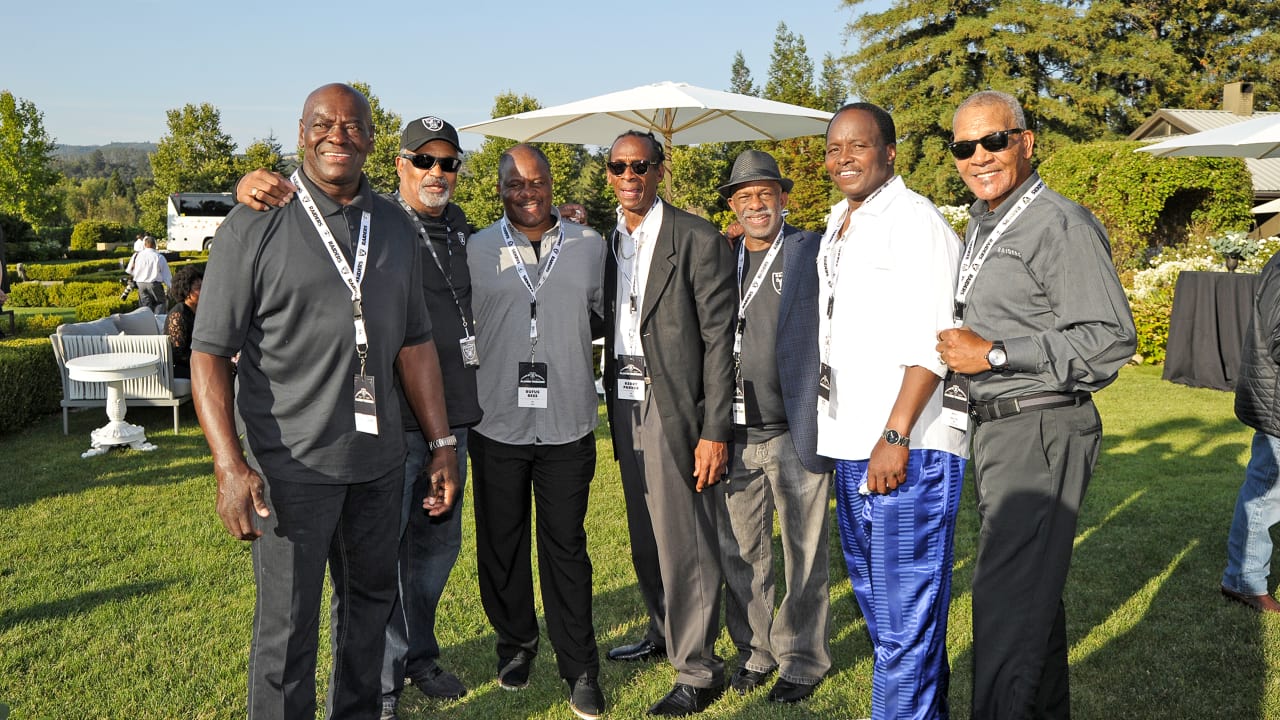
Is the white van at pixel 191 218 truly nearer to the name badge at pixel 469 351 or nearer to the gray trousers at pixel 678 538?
the name badge at pixel 469 351

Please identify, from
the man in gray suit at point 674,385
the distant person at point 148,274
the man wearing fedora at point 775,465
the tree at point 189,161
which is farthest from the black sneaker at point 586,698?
the tree at point 189,161

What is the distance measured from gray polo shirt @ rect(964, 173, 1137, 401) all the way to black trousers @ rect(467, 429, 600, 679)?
177 cm

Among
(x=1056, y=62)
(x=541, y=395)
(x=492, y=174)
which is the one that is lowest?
(x=541, y=395)

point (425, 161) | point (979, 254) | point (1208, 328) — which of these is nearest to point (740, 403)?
point (979, 254)

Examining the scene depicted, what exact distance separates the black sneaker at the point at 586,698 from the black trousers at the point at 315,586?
3.47ft

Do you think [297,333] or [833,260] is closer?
[297,333]

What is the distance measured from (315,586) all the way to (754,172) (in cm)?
270

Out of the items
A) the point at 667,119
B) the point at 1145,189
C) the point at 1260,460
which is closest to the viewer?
the point at 1260,460

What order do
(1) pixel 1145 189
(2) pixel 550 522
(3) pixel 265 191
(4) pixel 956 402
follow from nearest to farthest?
(3) pixel 265 191
(4) pixel 956 402
(2) pixel 550 522
(1) pixel 1145 189

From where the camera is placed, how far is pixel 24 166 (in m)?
42.2

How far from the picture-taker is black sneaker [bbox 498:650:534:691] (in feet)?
13.5

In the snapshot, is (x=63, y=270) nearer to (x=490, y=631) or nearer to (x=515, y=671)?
(x=490, y=631)

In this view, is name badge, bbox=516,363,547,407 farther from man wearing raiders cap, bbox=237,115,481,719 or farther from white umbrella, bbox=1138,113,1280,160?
white umbrella, bbox=1138,113,1280,160

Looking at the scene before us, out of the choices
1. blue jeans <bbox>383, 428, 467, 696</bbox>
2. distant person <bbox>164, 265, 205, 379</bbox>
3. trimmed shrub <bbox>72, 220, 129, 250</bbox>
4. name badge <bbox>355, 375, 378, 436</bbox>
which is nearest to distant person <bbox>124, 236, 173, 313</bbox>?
distant person <bbox>164, 265, 205, 379</bbox>
